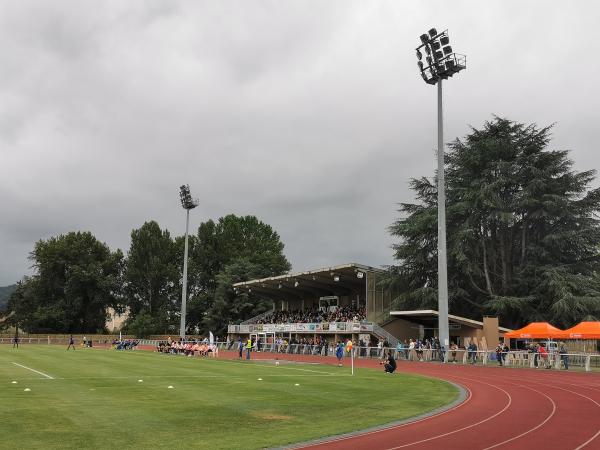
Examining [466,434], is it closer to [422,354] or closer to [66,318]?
[422,354]

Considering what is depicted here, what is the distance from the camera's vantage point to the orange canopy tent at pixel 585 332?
103 ft

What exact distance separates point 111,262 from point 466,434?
90.7 meters

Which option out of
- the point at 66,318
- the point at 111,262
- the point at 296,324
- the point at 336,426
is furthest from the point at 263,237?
the point at 336,426

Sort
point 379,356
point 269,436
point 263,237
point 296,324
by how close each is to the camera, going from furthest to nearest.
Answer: point 263,237 < point 296,324 < point 379,356 < point 269,436

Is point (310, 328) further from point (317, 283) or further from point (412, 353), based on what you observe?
point (412, 353)

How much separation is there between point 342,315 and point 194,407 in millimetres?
43358

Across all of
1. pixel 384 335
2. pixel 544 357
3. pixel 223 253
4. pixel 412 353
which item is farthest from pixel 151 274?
pixel 544 357

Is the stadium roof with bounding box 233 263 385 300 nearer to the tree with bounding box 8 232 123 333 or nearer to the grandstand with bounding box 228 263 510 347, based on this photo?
the grandstand with bounding box 228 263 510 347

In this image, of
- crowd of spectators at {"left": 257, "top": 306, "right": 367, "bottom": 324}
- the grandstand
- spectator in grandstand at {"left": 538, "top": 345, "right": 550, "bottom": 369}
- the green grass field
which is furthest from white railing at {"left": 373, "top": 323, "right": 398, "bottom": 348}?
the green grass field

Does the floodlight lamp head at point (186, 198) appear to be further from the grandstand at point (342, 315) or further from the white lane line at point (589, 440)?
the white lane line at point (589, 440)

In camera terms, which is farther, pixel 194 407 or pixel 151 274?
pixel 151 274

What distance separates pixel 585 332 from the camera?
31906mm

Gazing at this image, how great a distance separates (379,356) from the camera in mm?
41031

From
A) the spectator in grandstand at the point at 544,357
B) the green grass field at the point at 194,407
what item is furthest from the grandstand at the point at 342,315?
the green grass field at the point at 194,407
